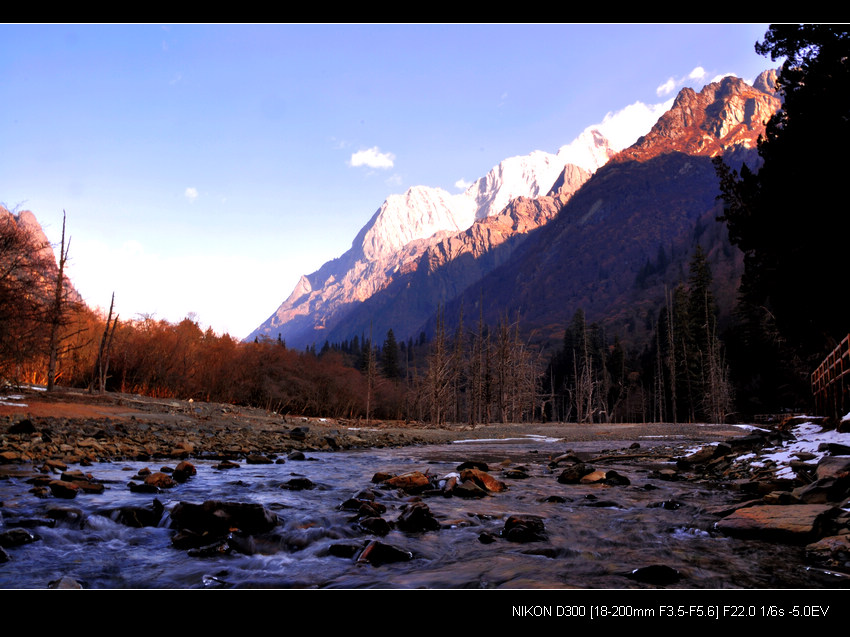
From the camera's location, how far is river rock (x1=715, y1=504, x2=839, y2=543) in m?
5.30

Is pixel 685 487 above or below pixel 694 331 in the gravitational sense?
below

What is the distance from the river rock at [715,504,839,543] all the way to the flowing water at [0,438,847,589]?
0.71ft

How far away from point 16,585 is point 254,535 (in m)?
2.31

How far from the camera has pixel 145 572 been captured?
454 cm

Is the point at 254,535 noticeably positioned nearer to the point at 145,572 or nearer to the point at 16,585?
the point at 145,572

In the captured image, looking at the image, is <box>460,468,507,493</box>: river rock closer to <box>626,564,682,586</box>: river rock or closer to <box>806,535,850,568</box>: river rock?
<box>626,564,682,586</box>: river rock

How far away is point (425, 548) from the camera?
5.55 m

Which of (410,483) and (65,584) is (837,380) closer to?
(410,483)

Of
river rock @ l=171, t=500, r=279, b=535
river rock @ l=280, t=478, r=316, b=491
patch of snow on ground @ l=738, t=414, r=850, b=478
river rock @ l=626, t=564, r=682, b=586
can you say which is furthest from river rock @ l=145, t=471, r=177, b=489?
patch of snow on ground @ l=738, t=414, r=850, b=478

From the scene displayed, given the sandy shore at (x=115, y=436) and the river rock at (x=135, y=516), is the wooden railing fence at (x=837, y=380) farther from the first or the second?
the sandy shore at (x=115, y=436)

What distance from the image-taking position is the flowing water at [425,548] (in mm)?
4355
